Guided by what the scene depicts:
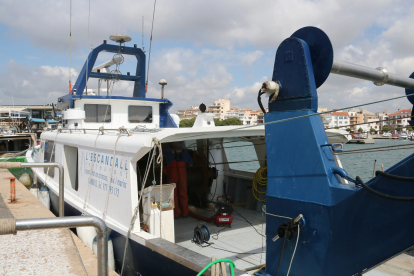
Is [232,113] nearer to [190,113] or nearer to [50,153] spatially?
[190,113]

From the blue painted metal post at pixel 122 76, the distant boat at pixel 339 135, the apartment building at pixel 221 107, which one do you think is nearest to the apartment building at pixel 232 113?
the apartment building at pixel 221 107

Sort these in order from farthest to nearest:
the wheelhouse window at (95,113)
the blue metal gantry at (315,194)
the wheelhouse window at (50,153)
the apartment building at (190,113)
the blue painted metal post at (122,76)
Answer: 1. the apartment building at (190,113)
2. the blue painted metal post at (122,76)
3. the wheelhouse window at (95,113)
4. the wheelhouse window at (50,153)
5. the blue metal gantry at (315,194)

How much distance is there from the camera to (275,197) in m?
3.09

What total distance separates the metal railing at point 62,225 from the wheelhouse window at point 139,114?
22.6 ft

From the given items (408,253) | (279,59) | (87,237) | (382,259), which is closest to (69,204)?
(87,237)

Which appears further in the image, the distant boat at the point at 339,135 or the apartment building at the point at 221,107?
the apartment building at the point at 221,107

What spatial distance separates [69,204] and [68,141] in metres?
1.25

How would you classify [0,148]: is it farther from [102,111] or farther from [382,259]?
[382,259]

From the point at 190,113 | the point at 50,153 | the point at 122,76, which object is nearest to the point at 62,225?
the point at 50,153

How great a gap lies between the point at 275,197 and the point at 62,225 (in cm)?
195

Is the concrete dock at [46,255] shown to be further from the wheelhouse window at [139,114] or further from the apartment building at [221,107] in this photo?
the apartment building at [221,107]

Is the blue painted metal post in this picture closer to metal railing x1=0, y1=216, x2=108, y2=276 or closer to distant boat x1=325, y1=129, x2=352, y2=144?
distant boat x1=325, y1=129, x2=352, y2=144

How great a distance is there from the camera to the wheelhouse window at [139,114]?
8.72 meters

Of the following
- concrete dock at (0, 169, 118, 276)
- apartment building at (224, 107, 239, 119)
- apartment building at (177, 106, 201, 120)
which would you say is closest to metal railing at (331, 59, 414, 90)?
concrete dock at (0, 169, 118, 276)
